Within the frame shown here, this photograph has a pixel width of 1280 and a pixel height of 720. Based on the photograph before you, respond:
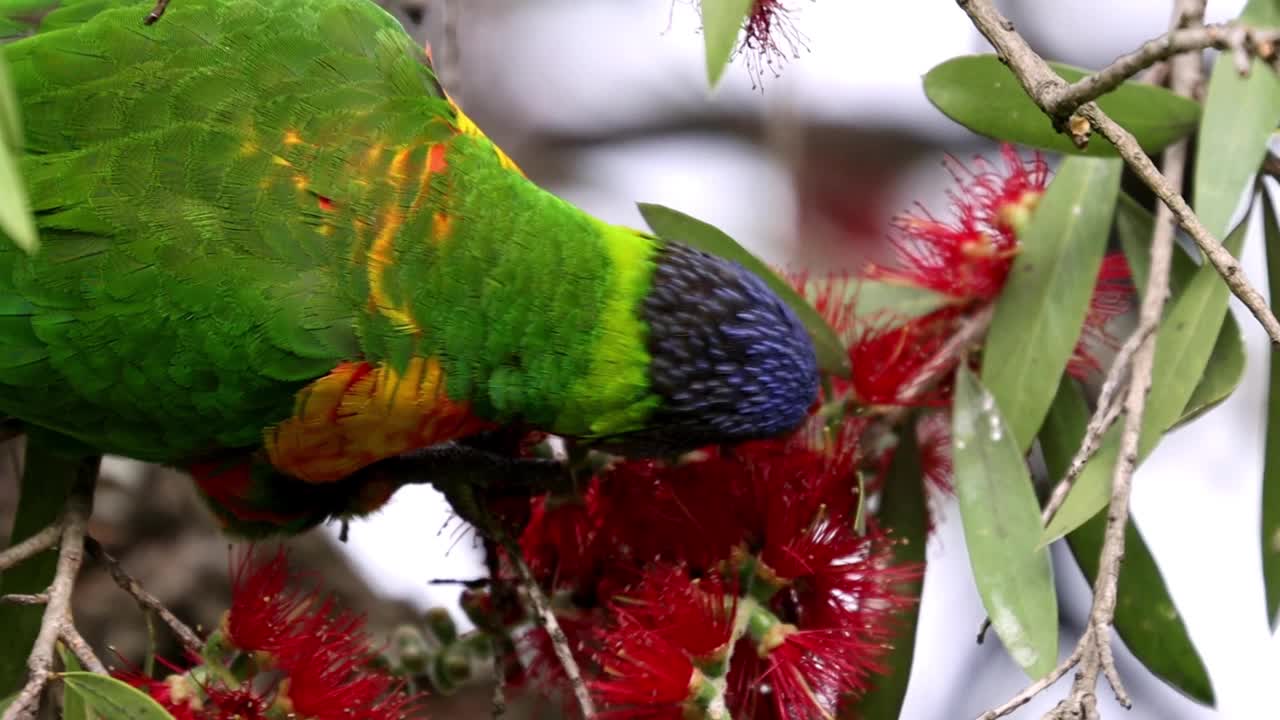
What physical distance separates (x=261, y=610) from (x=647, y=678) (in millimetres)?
401

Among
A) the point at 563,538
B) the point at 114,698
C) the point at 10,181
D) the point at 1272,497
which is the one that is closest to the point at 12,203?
the point at 10,181

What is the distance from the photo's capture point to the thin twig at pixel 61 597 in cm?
108

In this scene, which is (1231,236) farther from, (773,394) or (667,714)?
(667,714)

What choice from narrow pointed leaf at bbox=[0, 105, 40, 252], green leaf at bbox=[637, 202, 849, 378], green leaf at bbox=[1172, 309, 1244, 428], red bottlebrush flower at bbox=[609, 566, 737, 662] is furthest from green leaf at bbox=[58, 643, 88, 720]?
green leaf at bbox=[1172, 309, 1244, 428]

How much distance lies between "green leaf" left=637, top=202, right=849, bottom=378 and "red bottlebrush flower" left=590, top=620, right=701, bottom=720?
17.0 inches

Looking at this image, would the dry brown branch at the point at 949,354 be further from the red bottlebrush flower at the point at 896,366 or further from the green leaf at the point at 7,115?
the green leaf at the point at 7,115

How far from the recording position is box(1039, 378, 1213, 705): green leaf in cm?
139

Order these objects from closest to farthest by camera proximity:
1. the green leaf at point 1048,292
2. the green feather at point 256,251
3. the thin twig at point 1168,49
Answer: the thin twig at point 1168,49, the green feather at point 256,251, the green leaf at point 1048,292

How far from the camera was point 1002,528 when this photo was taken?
1.28 meters

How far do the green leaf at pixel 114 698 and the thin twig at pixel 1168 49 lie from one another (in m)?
0.87

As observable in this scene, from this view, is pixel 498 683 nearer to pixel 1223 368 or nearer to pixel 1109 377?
pixel 1109 377

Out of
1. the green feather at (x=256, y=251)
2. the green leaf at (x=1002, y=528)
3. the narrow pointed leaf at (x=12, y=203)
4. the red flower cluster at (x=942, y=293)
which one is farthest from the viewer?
the red flower cluster at (x=942, y=293)

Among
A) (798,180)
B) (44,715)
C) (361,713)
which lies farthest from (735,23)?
(798,180)

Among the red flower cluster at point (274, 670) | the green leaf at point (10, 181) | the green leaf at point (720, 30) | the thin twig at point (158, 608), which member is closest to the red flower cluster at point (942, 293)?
the green leaf at point (720, 30)
